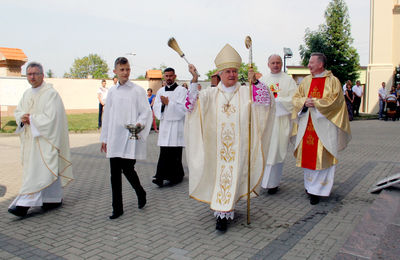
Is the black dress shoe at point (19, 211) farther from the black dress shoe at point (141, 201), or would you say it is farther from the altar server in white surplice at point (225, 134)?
the altar server in white surplice at point (225, 134)

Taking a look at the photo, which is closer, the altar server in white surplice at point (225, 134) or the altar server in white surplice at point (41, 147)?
the altar server in white surplice at point (225, 134)

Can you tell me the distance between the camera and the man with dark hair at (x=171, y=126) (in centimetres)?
665

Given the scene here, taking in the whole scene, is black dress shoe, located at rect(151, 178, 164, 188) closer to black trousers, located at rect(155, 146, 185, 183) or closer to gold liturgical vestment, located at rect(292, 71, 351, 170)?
black trousers, located at rect(155, 146, 185, 183)

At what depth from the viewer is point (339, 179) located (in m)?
6.65

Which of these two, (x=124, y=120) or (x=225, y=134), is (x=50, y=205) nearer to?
(x=124, y=120)

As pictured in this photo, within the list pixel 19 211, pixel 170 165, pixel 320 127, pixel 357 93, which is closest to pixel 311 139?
pixel 320 127

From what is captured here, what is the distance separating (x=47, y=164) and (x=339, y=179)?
4853 millimetres

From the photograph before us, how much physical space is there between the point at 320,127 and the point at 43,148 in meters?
3.86

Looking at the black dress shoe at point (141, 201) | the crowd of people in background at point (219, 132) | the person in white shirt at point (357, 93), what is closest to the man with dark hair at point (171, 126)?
the black dress shoe at point (141, 201)

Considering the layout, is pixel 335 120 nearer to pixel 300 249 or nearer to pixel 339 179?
pixel 339 179

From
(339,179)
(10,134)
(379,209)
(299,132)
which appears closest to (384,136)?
(339,179)

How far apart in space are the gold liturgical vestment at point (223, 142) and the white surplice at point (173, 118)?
88.5 inches

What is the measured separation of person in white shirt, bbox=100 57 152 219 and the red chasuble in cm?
233

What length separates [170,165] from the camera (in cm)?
667
